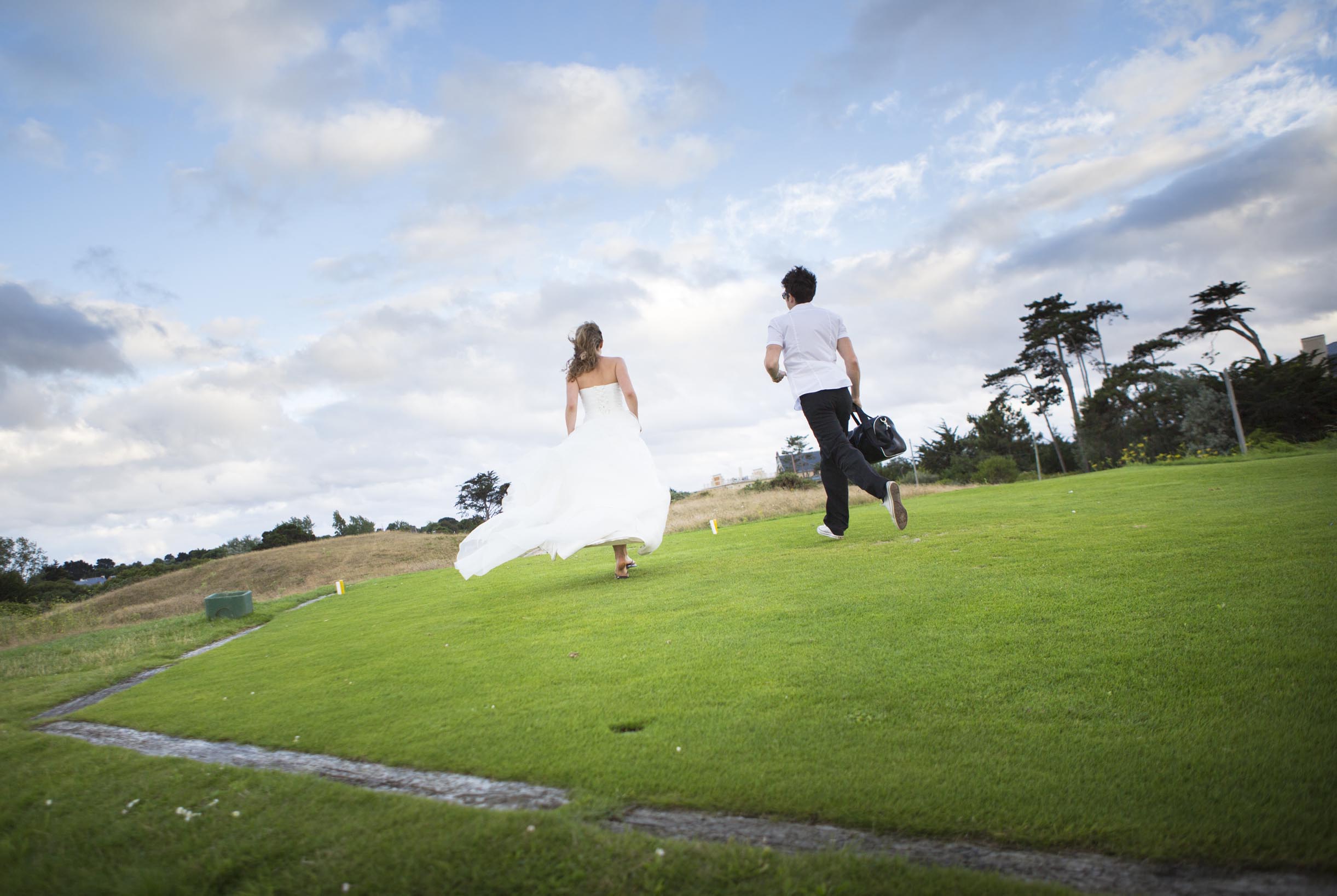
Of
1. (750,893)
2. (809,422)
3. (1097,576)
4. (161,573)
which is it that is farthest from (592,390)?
(161,573)

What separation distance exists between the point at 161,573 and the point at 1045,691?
43.6m

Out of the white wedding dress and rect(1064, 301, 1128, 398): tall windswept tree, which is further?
rect(1064, 301, 1128, 398): tall windswept tree

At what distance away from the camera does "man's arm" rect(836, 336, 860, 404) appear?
7.25 m

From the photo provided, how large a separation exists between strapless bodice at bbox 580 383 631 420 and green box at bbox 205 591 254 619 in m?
7.87

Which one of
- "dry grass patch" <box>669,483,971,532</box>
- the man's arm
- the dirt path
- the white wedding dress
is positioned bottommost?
the dirt path

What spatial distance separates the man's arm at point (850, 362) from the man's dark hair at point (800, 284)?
62 centimetres

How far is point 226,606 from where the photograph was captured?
11266mm

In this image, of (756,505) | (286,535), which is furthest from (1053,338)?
(286,535)

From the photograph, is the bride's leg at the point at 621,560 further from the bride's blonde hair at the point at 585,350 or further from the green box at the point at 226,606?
the green box at the point at 226,606

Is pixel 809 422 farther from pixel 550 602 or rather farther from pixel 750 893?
pixel 750 893

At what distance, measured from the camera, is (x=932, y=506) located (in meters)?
11.1

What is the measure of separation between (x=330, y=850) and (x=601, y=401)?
575cm

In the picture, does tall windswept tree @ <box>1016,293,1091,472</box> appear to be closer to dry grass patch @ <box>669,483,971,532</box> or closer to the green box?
dry grass patch @ <box>669,483,971,532</box>

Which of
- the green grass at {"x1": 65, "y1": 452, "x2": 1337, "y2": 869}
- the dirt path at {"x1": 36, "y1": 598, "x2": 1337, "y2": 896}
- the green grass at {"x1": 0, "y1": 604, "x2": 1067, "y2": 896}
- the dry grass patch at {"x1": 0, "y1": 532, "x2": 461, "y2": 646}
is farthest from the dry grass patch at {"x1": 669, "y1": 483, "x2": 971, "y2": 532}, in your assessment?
the green grass at {"x1": 0, "y1": 604, "x2": 1067, "y2": 896}
